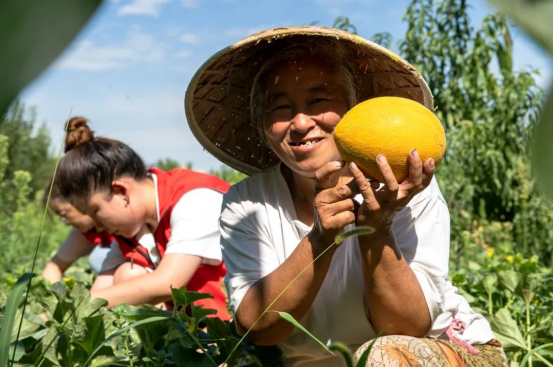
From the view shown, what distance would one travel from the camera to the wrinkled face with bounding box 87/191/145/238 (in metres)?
3.08

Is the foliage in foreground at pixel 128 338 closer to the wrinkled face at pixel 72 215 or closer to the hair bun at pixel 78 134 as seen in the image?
the hair bun at pixel 78 134

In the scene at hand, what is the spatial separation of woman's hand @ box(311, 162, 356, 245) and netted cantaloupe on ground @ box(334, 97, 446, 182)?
0.08m

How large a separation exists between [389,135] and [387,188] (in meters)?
0.11

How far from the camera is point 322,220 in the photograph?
155 centimetres

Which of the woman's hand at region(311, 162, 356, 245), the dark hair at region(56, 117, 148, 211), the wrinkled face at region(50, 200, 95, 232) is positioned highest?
the woman's hand at region(311, 162, 356, 245)

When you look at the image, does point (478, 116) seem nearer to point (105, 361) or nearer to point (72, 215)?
point (72, 215)

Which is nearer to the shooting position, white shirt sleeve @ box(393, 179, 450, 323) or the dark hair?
white shirt sleeve @ box(393, 179, 450, 323)

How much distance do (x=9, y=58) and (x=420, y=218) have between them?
1704 mm

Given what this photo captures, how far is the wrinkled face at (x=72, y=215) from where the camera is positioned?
3617mm

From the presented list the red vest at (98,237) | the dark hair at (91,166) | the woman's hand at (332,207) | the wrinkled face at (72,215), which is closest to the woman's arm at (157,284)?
the dark hair at (91,166)

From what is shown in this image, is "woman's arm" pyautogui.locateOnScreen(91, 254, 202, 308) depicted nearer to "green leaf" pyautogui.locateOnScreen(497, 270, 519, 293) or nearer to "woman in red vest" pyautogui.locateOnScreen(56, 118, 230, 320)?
"woman in red vest" pyautogui.locateOnScreen(56, 118, 230, 320)

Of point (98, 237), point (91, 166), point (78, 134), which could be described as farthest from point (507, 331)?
point (98, 237)

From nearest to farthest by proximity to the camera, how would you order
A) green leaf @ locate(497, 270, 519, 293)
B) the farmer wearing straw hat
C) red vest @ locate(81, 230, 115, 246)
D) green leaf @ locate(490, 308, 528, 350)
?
1. the farmer wearing straw hat
2. green leaf @ locate(490, 308, 528, 350)
3. green leaf @ locate(497, 270, 519, 293)
4. red vest @ locate(81, 230, 115, 246)

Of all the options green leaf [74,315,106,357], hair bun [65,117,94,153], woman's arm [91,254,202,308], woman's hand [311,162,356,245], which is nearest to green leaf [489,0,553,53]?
woman's hand [311,162,356,245]
